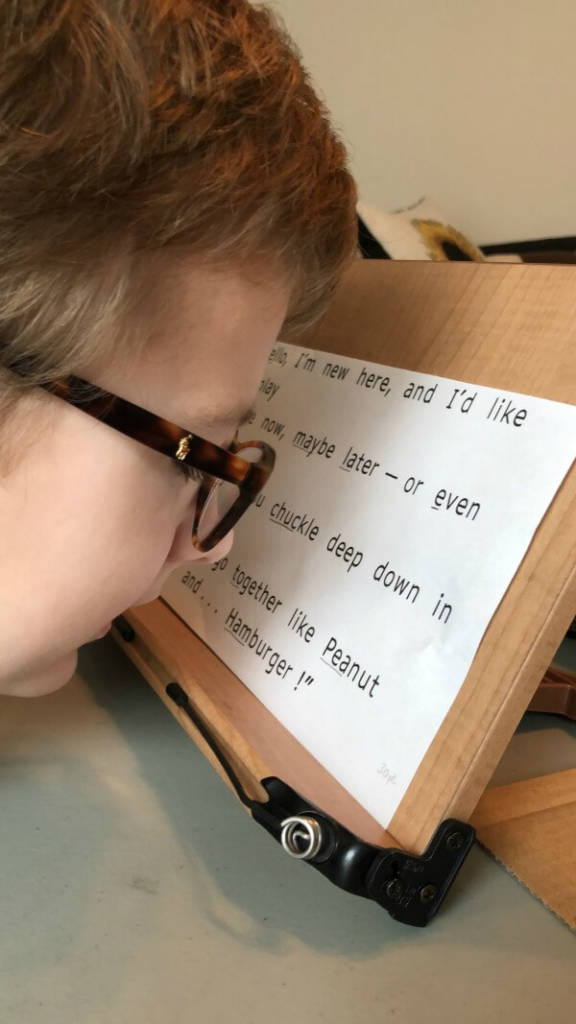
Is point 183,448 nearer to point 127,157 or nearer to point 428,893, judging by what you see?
point 127,157

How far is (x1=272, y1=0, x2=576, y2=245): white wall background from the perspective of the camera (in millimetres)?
1354

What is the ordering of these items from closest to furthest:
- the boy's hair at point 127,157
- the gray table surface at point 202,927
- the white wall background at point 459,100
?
the boy's hair at point 127,157 < the gray table surface at point 202,927 < the white wall background at point 459,100

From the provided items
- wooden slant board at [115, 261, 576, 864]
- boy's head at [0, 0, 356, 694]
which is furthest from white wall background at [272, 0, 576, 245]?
boy's head at [0, 0, 356, 694]

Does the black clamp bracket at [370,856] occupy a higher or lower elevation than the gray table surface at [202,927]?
higher

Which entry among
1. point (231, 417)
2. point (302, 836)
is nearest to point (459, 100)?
point (231, 417)

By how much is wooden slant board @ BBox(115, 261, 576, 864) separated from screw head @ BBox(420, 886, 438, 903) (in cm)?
4

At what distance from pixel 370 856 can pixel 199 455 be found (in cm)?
26

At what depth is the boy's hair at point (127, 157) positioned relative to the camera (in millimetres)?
333

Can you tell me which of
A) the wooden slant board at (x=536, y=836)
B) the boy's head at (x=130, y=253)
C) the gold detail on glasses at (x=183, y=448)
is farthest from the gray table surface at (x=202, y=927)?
the gold detail on glasses at (x=183, y=448)

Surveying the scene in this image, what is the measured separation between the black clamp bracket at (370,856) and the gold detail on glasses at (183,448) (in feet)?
0.73

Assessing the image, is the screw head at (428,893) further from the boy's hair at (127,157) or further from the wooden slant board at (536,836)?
the boy's hair at (127,157)

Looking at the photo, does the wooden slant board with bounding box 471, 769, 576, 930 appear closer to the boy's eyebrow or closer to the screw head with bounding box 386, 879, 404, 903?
the screw head with bounding box 386, 879, 404, 903

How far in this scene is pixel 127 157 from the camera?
0.35 m

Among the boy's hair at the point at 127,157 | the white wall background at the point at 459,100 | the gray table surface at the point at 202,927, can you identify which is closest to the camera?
the boy's hair at the point at 127,157
